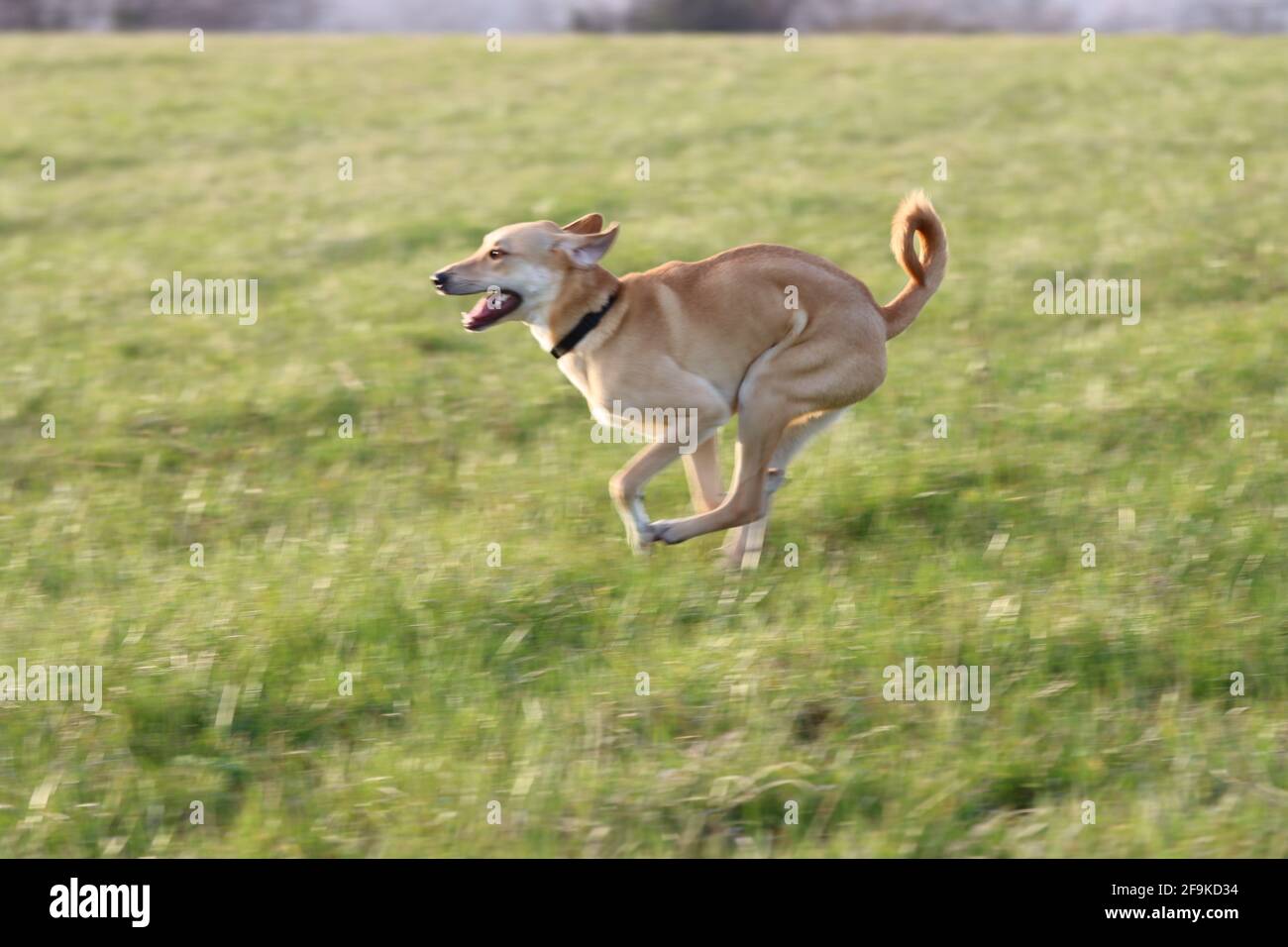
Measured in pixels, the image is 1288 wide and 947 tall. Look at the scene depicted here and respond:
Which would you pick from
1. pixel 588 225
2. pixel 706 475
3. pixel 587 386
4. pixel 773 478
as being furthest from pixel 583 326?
pixel 773 478

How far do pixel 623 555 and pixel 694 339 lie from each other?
3.12 ft

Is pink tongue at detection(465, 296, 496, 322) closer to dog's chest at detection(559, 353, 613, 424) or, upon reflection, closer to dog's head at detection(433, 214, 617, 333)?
dog's head at detection(433, 214, 617, 333)

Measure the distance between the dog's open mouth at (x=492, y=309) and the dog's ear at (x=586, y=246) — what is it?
28cm

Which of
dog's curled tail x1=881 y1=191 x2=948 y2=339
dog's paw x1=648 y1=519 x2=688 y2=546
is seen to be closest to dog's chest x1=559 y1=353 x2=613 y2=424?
dog's paw x1=648 y1=519 x2=688 y2=546

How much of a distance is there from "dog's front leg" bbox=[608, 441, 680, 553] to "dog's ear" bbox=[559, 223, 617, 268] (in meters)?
0.82

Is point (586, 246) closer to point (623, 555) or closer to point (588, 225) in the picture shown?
point (588, 225)

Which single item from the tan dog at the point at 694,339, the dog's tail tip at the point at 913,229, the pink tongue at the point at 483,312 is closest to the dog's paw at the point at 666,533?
the tan dog at the point at 694,339

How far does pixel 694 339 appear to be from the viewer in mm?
5961

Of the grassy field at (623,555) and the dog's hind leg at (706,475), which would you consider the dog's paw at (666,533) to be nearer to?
the grassy field at (623,555)

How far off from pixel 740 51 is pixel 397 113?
5136mm

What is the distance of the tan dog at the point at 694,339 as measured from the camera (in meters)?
5.91

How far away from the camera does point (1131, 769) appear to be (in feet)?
14.7

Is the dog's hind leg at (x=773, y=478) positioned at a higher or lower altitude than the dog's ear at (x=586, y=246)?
lower
